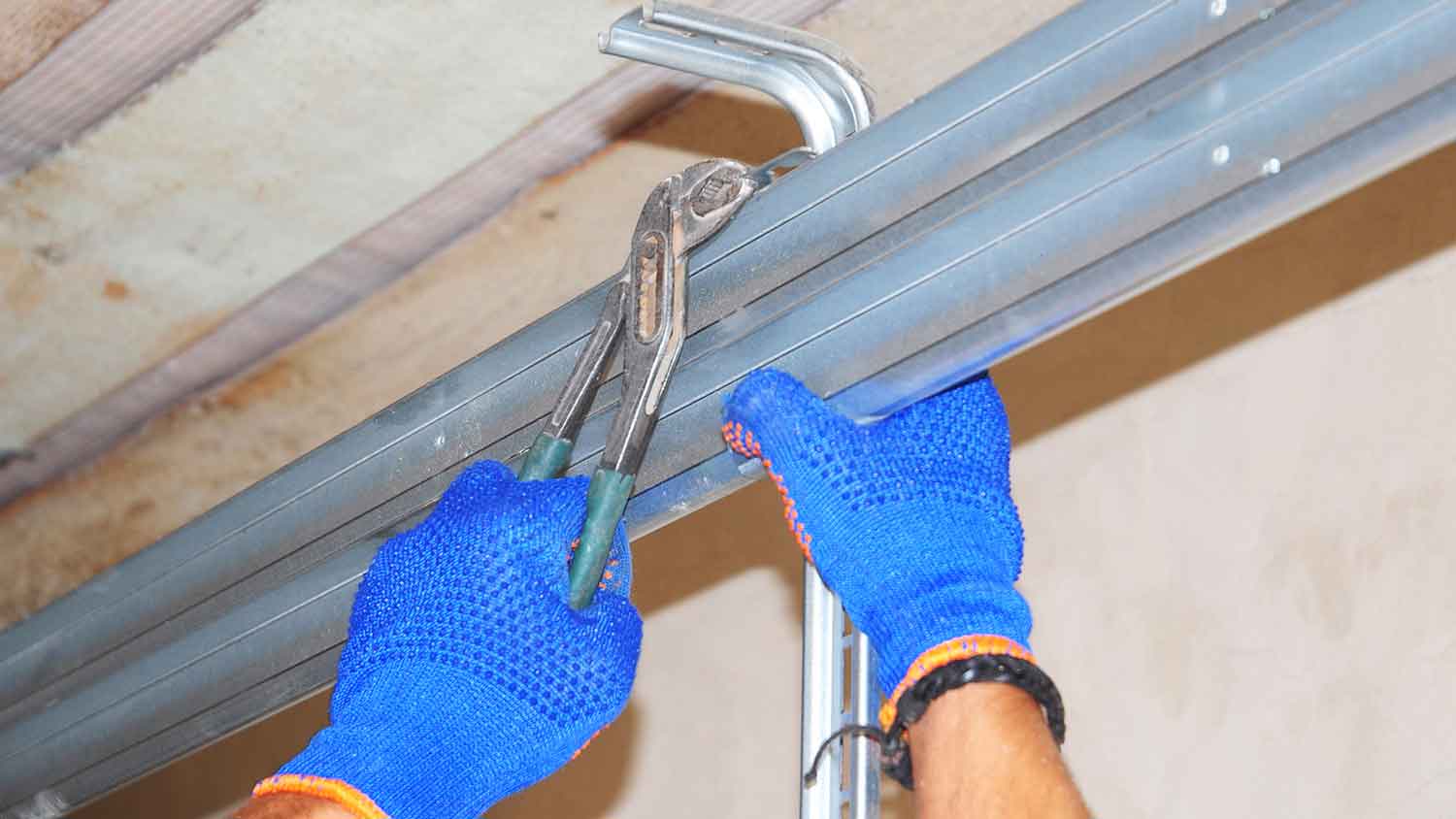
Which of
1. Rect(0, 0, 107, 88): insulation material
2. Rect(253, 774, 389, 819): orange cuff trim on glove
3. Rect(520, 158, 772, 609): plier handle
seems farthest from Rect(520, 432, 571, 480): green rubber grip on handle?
Rect(0, 0, 107, 88): insulation material

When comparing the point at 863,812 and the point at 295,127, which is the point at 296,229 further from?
the point at 863,812

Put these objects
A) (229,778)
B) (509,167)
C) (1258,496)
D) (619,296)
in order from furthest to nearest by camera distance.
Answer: (229,778), (509,167), (1258,496), (619,296)

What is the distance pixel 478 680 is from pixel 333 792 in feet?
0.37

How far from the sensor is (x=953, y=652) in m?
0.99

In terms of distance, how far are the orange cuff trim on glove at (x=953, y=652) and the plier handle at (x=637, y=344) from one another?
0.74ft

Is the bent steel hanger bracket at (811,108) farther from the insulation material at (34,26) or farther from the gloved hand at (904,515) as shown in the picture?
the insulation material at (34,26)

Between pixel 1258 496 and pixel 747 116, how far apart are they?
0.70 meters

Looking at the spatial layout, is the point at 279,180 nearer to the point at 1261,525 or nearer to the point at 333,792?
the point at 333,792

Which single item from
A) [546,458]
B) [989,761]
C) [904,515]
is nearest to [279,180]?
[546,458]

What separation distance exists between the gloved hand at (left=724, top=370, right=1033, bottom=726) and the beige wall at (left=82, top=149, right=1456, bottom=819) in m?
0.61

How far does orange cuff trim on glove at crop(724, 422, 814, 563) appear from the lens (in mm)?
1068

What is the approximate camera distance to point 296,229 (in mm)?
1975

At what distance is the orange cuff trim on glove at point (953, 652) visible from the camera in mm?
994

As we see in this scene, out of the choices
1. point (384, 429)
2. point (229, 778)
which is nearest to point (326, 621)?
point (384, 429)
